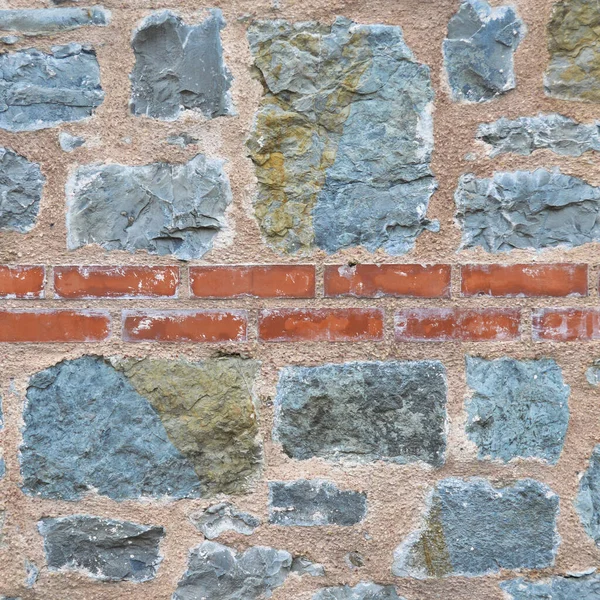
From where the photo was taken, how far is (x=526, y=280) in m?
0.98

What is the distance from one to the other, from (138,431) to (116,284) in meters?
0.24

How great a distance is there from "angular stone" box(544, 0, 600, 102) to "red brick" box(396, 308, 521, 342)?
0.36 m

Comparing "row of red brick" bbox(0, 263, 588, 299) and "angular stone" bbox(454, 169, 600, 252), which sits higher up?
"angular stone" bbox(454, 169, 600, 252)

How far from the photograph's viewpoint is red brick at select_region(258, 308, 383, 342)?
3.25ft

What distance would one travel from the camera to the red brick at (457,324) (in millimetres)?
985

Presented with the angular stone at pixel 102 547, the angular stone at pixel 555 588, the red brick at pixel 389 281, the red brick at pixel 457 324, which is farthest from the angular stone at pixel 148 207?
the angular stone at pixel 555 588

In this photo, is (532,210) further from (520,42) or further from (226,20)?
(226,20)

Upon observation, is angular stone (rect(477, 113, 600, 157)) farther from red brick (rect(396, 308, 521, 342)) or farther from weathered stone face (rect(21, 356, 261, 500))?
weathered stone face (rect(21, 356, 261, 500))

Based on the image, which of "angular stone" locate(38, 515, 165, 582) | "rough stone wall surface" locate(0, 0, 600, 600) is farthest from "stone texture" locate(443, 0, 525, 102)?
"angular stone" locate(38, 515, 165, 582)

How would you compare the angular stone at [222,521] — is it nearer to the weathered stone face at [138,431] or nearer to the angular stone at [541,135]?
the weathered stone face at [138,431]

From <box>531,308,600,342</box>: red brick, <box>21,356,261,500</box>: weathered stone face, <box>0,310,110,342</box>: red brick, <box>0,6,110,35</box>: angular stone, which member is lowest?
<box>21,356,261,500</box>: weathered stone face

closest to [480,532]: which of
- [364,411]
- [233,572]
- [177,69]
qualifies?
[364,411]

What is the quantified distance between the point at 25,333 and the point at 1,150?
0.30 meters

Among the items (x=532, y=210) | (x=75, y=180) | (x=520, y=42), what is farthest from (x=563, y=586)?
(x=75, y=180)
